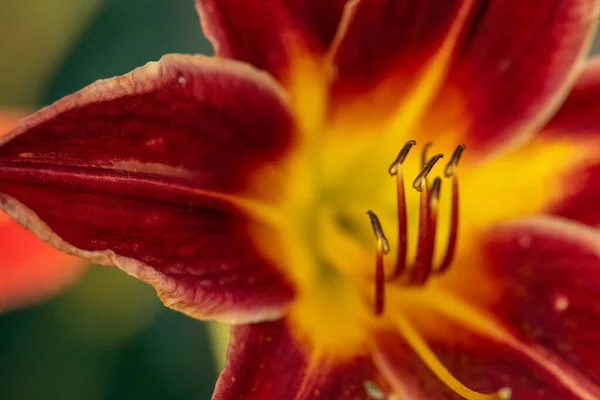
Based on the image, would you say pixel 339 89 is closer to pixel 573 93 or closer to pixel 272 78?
pixel 272 78

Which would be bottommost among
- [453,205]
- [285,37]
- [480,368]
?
[480,368]

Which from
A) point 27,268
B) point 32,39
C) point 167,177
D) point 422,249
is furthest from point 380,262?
point 32,39

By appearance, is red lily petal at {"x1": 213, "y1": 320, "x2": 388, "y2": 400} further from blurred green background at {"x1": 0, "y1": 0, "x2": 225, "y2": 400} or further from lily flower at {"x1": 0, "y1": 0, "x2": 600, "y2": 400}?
blurred green background at {"x1": 0, "y1": 0, "x2": 225, "y2": 400}

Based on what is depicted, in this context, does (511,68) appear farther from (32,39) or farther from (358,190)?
(32,39)

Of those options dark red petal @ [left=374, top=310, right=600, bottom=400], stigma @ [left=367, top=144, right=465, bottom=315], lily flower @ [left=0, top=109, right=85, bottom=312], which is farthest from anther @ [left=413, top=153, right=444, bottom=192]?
lily flower @ [left=0, top=109, right=85, bottom=312]

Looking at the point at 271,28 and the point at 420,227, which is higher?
the point at 271,28

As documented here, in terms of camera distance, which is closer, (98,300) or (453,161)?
(453,161)

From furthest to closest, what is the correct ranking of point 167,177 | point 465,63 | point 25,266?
1. point 25,266
2. point 465,63
3. point 167,177
